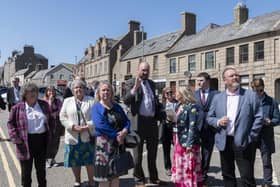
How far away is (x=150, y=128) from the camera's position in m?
5.48

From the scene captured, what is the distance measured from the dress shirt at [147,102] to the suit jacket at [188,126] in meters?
0.64

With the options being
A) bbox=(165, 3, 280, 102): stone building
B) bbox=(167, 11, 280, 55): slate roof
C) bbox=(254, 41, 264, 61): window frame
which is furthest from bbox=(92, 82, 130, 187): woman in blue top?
bbox=(254, 41, 264, 61): window frame

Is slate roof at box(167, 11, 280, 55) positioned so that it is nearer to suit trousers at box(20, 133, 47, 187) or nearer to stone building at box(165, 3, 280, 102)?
stone building at box(165, 3, 280, 102)

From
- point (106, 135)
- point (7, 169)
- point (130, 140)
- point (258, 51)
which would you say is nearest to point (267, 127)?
point (130, 140)

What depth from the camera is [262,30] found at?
2659 centimetres

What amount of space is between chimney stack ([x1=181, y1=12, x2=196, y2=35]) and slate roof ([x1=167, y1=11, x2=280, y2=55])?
2279 millimetres

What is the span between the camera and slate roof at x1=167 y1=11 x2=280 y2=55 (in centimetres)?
2721

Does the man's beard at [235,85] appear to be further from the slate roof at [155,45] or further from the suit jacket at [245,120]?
the slate roof at [155,45]

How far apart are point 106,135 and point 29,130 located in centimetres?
124

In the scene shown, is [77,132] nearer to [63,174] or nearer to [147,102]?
[147,102]

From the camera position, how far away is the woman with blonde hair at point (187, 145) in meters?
4.84

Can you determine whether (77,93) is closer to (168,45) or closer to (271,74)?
(271,74)

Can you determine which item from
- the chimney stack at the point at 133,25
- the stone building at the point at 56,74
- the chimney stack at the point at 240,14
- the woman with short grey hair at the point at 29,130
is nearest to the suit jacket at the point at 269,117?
the woman with short grey hair at the point at 29,130

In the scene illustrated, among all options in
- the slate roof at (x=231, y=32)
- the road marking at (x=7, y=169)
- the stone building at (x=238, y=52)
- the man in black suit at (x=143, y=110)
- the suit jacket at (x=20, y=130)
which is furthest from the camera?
the slate roof at (x=231, y=32)
